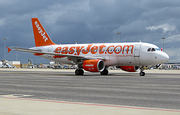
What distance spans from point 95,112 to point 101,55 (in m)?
31.2

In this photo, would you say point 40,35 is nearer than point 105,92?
No

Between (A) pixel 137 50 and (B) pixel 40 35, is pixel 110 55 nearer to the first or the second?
(A) pixel 137 50

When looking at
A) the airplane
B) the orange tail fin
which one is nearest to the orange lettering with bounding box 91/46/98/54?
the airplane

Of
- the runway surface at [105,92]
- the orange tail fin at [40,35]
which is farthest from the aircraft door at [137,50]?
the orange tail fin at [40,35]

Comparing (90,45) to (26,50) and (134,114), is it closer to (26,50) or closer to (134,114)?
(26,50)

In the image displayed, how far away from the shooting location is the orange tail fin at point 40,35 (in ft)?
157

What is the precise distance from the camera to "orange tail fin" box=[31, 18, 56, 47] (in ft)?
157

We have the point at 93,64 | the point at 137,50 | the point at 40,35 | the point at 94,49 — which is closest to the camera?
the point at 93,64

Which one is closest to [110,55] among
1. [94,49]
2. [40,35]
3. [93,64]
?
[94,49]

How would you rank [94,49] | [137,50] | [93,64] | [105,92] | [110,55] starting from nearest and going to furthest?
[105,92] → [93,64] → [137,50] → [110,55] → [94,49]

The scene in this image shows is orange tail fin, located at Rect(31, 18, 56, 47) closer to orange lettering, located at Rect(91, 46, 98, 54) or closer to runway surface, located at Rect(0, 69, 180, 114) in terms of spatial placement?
orange lettering, located at Rect(91, 46, 98, 54)

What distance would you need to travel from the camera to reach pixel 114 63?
3847 centimetres

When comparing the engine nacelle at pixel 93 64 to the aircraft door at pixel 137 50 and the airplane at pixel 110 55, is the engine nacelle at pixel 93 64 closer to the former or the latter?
the airplane at pixel 110 55

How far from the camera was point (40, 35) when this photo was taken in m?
47.9
